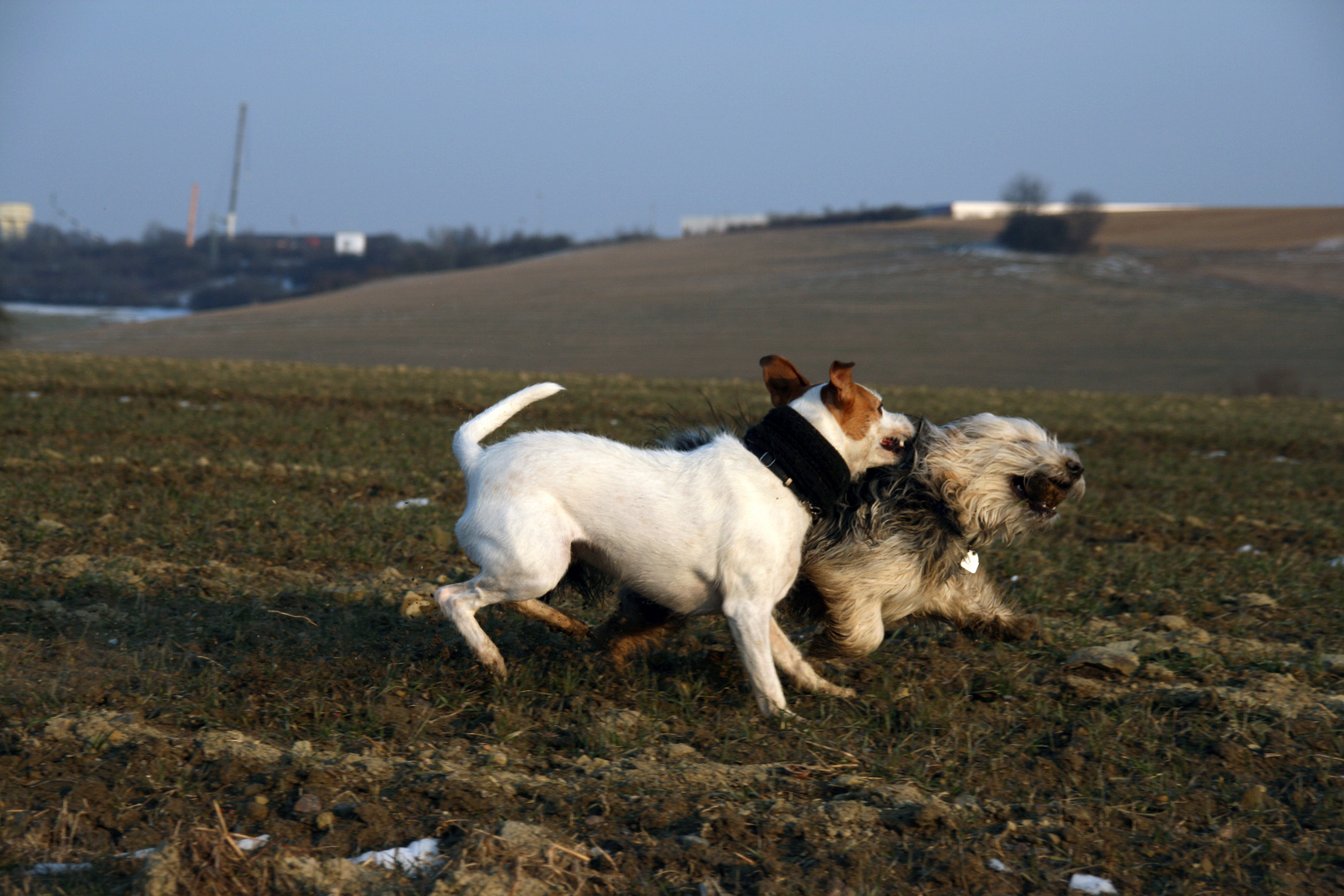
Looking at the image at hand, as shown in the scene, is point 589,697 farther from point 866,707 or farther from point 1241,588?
point 1241,588

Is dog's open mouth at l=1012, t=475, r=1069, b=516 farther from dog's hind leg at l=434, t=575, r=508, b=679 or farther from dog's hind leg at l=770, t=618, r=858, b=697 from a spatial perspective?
dog's hind leg at l=434, t=575, r=508, b=679

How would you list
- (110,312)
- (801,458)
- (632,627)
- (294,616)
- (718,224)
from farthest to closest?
(718,224) < (110,312) < (294,616) < (632,627) < (801,458)

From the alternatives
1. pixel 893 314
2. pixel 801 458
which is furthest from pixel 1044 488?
pixel 893 314

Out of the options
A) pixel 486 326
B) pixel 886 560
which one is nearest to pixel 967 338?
pixel 486 326

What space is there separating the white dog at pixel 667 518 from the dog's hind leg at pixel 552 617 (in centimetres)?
27

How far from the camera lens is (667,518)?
3762mm

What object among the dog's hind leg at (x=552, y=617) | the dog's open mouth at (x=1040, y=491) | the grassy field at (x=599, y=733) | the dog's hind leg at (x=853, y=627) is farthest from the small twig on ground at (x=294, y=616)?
the dog's open mouth at (x=1040, y=491)

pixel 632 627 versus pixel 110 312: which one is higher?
pixel 110 312

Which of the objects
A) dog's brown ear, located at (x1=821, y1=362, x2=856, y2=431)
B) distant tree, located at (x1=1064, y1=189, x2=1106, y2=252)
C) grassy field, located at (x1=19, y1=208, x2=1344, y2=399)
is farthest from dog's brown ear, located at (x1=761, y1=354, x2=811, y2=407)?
distant tree, located at (x1=1064, y1=189, x2=1106, y2=252)

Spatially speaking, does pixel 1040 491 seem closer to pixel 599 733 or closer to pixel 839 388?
pixel 839 388

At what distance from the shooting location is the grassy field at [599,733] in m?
2.79

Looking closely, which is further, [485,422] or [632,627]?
[632,627]

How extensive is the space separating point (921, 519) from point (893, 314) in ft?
143

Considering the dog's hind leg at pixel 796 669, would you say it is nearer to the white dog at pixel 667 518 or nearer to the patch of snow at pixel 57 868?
the white dog at pixel 667 518
